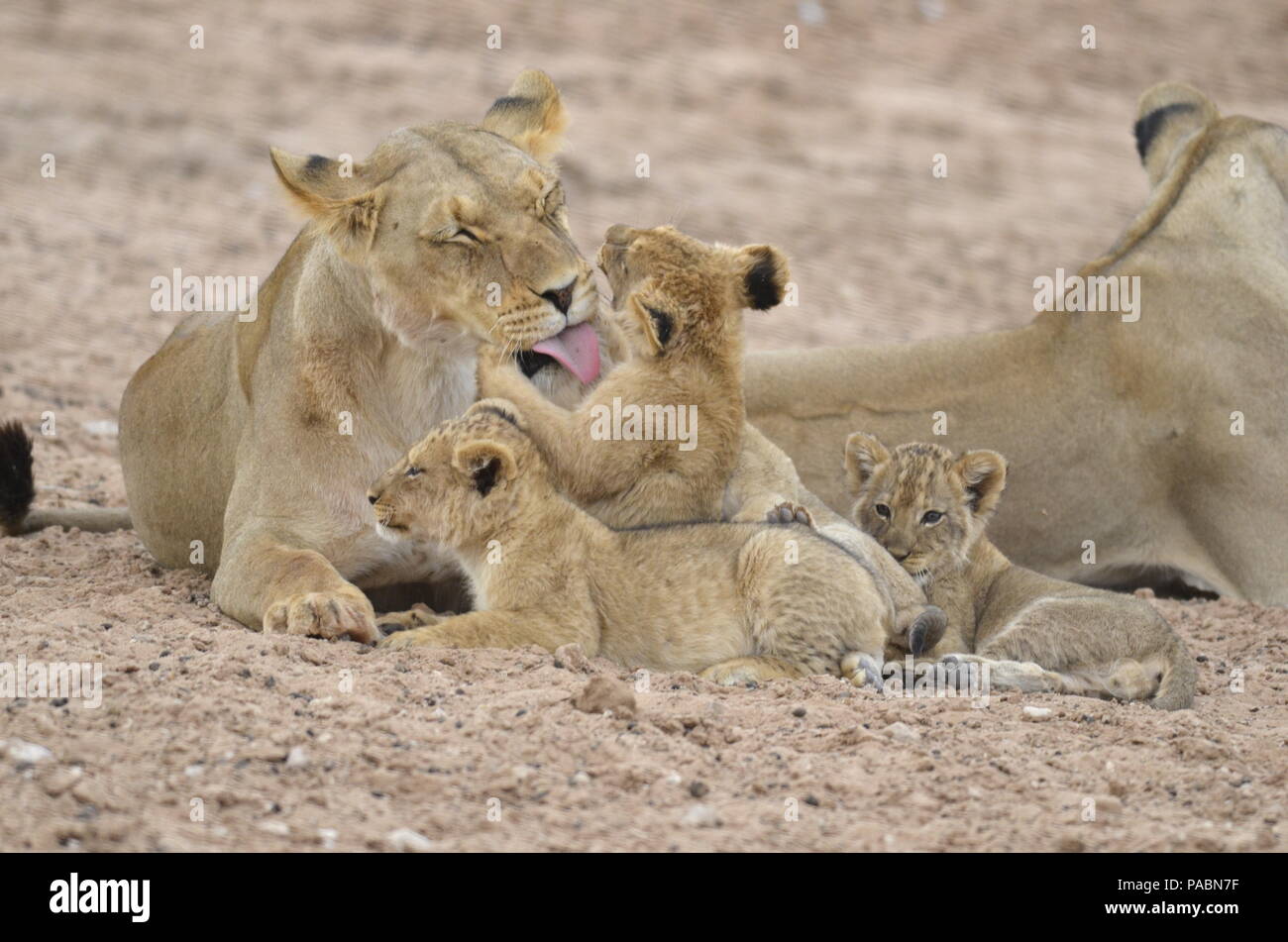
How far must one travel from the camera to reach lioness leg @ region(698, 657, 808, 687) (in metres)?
5.12

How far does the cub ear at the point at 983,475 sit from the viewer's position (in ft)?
19.1

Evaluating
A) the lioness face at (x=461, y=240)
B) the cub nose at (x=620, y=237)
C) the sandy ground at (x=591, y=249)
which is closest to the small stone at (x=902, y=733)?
the sandy ground at (x=591, y=249)

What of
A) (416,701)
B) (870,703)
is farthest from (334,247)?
(870,703)

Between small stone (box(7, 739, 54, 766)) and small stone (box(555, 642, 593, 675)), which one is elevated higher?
small stone (box(555, 642, 593, 675))

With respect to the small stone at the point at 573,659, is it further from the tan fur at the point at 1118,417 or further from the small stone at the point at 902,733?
the tan fur at the point at 1118,417

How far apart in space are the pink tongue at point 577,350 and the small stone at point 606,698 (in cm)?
121

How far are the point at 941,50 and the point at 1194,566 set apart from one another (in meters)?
10.6

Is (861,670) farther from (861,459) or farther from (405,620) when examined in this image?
(405,620)

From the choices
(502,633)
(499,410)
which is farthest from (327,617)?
(499,410)

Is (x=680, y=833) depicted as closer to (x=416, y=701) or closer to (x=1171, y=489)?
(x=416, y=701)

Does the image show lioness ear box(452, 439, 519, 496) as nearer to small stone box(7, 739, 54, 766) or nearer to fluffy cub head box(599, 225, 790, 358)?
fluffy cub head box(599, 225, 790, 358)

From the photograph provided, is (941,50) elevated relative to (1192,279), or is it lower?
elevated

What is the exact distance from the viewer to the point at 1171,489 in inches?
284

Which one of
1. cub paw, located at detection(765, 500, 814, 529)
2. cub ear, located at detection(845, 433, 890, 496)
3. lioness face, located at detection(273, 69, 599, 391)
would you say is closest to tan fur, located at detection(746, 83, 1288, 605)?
cub ear, located at detection(845, 433, 890, 496)
